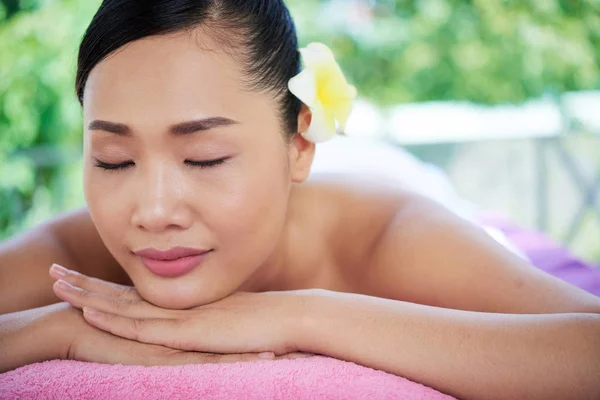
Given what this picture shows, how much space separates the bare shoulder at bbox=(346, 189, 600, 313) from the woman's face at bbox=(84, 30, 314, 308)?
383mm

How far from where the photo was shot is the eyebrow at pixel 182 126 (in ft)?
3.71

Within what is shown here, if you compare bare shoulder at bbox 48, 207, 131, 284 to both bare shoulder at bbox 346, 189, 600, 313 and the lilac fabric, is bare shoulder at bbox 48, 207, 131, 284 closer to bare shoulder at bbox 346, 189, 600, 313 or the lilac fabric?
Result: bare shoulder at bbox 346, 189, 600, 313

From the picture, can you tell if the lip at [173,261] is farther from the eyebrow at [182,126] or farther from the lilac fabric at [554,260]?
the lilac fabric at [554,260]

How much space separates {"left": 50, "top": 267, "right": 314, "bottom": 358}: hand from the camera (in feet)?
3.66

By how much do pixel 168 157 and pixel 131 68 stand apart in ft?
0.61

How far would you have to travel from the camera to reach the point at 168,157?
1.14 m

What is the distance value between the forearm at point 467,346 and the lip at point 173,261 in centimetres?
26

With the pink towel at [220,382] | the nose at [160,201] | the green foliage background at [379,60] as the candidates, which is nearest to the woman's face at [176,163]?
the nose at [160,201]

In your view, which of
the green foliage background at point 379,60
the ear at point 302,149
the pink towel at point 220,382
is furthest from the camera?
the green foliage background at point 379,60

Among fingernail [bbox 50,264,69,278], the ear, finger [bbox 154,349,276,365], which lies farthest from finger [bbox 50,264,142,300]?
the ear

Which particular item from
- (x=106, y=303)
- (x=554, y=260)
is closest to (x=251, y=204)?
(x=106, y=303)

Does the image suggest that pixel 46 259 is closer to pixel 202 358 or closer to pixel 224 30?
pixel 202 358

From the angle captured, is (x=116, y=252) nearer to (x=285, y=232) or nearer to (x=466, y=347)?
(x=285, y=232)

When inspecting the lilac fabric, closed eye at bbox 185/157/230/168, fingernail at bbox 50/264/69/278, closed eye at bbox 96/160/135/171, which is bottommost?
the lilac fabric
